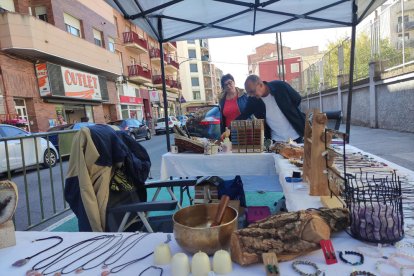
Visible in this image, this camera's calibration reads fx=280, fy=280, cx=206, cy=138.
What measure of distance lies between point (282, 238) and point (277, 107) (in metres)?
2.71

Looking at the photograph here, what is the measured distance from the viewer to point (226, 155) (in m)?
3.05

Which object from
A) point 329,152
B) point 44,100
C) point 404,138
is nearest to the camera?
point 329,152

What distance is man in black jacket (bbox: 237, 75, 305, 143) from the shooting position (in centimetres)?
339

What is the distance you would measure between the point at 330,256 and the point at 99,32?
20771 mm

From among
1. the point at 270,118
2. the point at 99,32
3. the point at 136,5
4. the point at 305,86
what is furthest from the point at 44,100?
the point at 305,86

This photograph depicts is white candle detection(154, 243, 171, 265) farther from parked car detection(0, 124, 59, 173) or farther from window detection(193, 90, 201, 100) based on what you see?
window detection(193, 90, 201, 100)

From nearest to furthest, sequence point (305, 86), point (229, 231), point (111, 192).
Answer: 1. point (229, 231)
2. point (111, 192)
3. point (305, 86)

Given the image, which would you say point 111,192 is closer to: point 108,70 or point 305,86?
point 108,70

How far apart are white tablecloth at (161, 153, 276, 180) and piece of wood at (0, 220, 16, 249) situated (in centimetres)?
203

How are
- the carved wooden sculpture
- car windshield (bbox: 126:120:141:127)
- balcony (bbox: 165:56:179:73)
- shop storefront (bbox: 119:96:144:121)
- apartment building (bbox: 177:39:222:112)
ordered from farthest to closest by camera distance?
apartment building (bbox: 177:39:222:112)
balcony (bbox: 165:56:179:73)
shop storefront (bbox: 119:96:144:121)
car windshield (bbox: 126:120:141:127)
the carved wooden sculpture

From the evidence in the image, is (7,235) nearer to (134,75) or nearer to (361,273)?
(361,273)

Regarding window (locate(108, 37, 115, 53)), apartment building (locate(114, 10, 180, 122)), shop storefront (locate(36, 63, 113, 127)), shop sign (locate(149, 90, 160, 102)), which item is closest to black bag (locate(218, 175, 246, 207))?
shop storefront (locate(36, 63, 113, 127))

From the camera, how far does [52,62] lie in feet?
45.0

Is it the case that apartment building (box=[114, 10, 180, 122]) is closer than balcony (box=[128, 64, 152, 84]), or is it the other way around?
apartment building (box=[114, 10, 180, 122])
